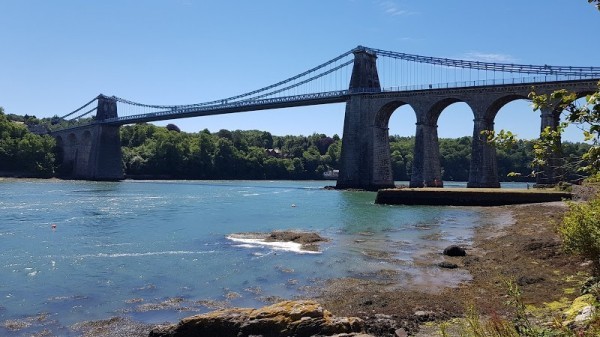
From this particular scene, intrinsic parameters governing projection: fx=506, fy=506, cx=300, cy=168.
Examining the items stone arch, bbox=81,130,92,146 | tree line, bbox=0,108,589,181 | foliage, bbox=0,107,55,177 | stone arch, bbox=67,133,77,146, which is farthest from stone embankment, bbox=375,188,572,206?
stone arch, bbox=67,133,77,146

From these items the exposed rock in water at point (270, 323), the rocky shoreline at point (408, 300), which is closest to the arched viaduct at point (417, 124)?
the rocky shoreline at point (408, 300)

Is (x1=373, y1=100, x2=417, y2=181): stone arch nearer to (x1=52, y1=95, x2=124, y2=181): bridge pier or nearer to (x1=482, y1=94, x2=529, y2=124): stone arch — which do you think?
(x1=482, y1=94, x2=529, y2=124): stone arch

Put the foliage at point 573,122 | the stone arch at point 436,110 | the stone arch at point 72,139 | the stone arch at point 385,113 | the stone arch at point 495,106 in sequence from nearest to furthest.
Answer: the foliage at point 573,122
the stone arch at point 495,106
the stone arch at point 436,110
the stone arch at point 385,113
the stone arch at point 72,139

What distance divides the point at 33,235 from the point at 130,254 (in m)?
7.34

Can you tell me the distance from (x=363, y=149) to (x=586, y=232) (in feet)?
185

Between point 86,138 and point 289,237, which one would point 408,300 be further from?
point 86,138

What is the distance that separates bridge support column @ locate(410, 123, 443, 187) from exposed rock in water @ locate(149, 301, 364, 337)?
50443 mm

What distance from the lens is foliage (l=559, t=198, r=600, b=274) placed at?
6.81m

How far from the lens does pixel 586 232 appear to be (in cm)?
698

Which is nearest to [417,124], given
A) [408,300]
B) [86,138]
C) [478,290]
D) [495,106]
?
[495,106]

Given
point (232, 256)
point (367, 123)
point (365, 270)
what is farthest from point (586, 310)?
point (367, 123)

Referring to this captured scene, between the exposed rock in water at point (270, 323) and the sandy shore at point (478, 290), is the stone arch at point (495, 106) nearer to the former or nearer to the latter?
the sandy shore at point (478, 290)

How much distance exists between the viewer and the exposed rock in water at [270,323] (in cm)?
676

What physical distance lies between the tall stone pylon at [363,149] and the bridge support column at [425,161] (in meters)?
5.35
